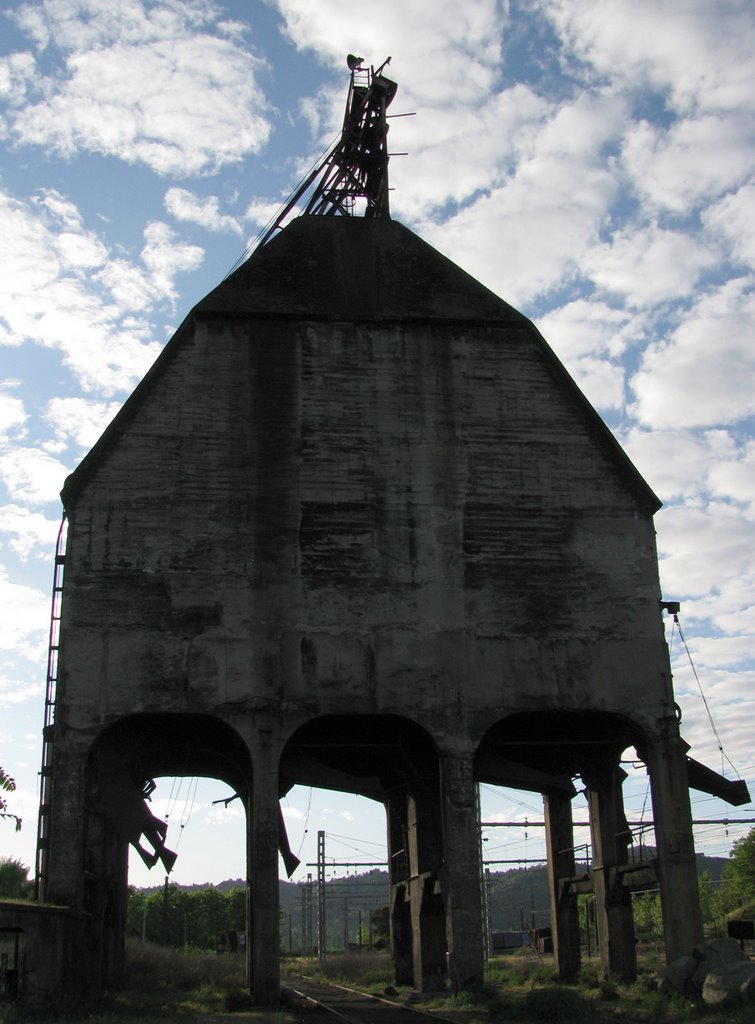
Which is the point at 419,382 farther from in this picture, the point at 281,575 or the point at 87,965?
the point at 87,965

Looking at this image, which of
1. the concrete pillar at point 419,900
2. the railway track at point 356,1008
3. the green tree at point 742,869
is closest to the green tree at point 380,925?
the green tree at point 742,869

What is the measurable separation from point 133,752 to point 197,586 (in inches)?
202

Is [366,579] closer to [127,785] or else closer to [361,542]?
[361,542]

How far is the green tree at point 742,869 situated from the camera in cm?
6888

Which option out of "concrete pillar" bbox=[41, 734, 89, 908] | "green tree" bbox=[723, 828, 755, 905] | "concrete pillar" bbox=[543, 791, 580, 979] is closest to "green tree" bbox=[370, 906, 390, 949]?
"green tree" bbox=[723, 828, 755, 905]

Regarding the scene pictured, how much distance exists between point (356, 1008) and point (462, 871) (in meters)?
4.87

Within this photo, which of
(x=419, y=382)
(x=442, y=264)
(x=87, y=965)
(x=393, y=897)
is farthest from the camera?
(x=393, y=897)

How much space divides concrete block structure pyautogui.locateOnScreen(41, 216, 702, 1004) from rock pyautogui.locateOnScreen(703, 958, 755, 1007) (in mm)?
2557

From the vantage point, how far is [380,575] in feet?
72.6

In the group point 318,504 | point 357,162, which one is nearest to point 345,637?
point 318,504

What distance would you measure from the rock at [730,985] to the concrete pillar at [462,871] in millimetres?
4443

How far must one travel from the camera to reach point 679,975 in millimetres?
18766

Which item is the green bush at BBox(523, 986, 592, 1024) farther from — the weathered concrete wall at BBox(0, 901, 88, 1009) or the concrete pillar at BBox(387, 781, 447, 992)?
the weathered concrete wall at BBox(0, 901, 88, 1009)

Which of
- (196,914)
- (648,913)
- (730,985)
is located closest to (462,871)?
(730,985)
